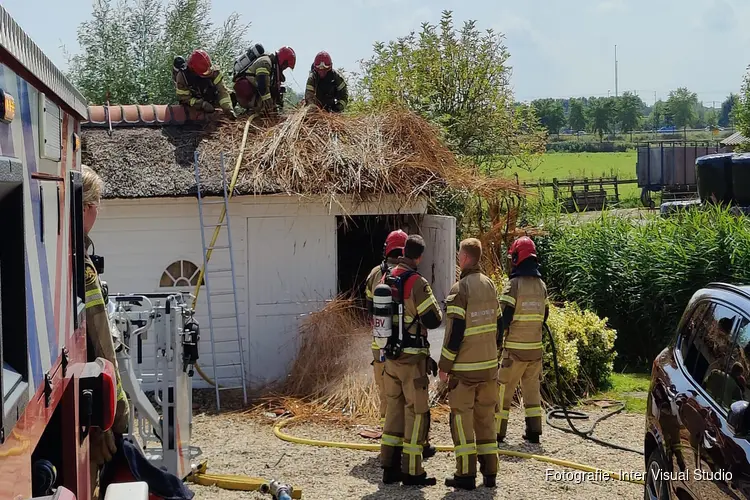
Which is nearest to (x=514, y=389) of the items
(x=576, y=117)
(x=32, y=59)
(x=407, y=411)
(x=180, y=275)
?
(x=407, y=411)

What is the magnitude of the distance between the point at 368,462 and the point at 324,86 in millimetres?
6756

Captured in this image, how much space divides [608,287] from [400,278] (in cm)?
679

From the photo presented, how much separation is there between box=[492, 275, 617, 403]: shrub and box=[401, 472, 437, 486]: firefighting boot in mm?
3140

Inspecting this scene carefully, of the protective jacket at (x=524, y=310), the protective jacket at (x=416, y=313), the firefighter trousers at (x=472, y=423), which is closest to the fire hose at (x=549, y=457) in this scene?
the protective jacket at (x=524, y=310)

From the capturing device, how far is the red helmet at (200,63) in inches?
491

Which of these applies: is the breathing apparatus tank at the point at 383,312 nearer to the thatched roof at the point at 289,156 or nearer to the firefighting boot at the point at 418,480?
the firefighting boot at the point at 418,480

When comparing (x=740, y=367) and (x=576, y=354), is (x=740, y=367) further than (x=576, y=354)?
No

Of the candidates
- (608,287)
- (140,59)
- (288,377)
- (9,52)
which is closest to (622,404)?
(608,287)

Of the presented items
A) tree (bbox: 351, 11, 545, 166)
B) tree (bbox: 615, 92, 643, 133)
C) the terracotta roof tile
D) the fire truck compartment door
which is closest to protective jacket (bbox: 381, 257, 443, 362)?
the fire truck compartment door

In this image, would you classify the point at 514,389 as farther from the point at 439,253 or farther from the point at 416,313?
the point at 439,253

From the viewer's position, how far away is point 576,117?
139m

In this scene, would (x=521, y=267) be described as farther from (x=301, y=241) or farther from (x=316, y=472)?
(x=301, y=241)

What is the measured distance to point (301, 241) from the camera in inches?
457

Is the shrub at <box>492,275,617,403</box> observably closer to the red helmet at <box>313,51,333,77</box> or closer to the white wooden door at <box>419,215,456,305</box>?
the white wooden door at <box>419,215,456,305</box>
